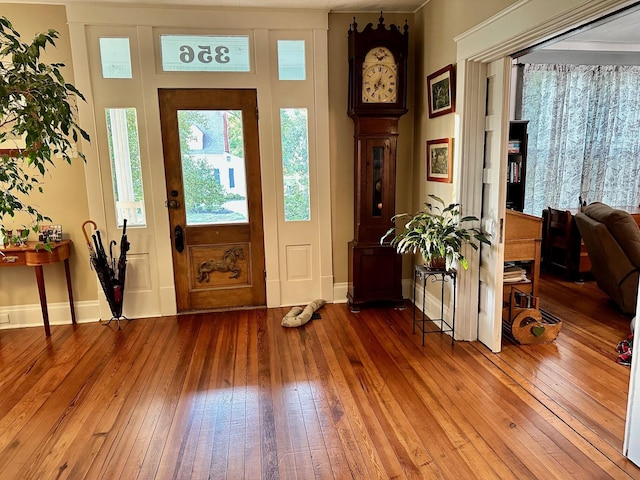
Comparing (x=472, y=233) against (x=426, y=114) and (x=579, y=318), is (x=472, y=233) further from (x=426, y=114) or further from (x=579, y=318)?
(x=579, y=318)

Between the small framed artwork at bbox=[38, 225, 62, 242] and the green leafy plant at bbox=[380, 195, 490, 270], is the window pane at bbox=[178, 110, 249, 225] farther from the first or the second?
the green leafy plant at bbox=[380, 195, 490, 270]

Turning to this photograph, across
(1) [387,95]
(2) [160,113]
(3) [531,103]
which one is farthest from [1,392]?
(3) [531,103]

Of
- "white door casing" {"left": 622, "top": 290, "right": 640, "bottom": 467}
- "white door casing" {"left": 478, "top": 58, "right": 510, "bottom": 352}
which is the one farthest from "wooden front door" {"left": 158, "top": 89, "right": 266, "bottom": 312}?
"white door casing" {"left": 622, "top": 290, "right": 640, "bottom": 467}

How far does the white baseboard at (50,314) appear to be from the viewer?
3814 millimetres

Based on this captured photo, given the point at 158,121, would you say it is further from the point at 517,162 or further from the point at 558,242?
the point at 558,242

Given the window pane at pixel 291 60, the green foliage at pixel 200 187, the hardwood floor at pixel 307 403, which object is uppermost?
the window pane at pixel 291 60

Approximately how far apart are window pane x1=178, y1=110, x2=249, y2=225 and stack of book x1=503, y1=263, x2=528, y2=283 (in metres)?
2.33

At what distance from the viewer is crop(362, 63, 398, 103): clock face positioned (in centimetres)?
372

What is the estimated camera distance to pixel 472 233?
318cm

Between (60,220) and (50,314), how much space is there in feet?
2.86

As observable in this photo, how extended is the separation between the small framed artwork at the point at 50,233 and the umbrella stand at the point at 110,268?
0.73 feet

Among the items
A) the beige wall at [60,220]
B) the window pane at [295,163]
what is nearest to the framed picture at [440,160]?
the window pane at [295,163]

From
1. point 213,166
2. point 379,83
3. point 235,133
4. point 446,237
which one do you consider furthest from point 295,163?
point 446,237

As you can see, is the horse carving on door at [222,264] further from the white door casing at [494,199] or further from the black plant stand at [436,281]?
the white door casing at [494,199]
